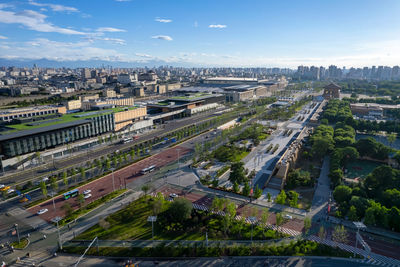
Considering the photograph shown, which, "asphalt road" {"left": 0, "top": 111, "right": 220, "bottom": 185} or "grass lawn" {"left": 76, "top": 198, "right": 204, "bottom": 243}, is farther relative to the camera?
"asphalt road" {"left": 0, "top": 111, "right": 220, "bottom": 185}

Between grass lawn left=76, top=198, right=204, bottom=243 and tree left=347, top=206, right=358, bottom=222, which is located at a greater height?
tree left=347, top=206, right=358, bottom=222

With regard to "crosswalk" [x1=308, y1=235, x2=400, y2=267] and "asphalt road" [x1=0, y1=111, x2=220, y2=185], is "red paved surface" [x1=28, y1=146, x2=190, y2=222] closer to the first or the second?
"asphalt road" [x1=0, y1=111, x2=220, y2=185]

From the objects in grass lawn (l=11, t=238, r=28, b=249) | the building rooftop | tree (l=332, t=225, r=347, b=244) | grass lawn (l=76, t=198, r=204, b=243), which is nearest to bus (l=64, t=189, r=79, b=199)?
grass lawn (l=76, t=198, r=204, b=243)

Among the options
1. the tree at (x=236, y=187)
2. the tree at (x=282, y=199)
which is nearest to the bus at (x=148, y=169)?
the tree at (x=236, y=187)

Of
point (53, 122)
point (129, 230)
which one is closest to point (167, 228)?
point (129, 230)

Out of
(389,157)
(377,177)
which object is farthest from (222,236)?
(389,157)

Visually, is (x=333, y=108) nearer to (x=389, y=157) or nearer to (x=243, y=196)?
(x=389, y=157)
